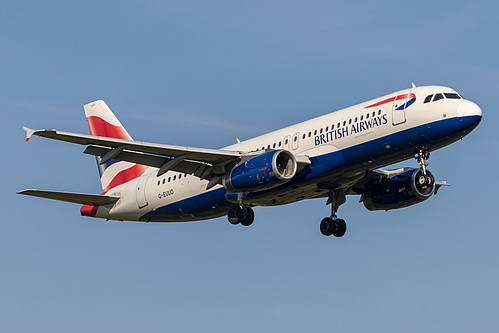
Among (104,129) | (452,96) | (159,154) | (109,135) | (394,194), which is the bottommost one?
(159,154)

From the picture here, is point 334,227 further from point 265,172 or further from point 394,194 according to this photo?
point 265,172

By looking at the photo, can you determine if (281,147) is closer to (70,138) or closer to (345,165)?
(345,165)

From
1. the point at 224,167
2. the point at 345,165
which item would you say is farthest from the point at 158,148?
the point at 345,165

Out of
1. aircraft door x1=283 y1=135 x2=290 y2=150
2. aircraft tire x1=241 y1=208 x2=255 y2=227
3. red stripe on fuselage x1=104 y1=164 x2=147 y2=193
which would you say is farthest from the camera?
red stripe on fuselage x1=104 y1=164 x2=147 y2=193

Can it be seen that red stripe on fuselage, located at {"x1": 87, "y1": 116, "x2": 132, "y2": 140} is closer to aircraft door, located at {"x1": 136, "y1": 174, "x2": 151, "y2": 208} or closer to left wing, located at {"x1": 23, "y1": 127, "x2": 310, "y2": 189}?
aircraft door, located at {"x1": 136, "y1": 174, "x2": 151, "y2": 208}

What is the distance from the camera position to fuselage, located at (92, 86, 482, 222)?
42688mm

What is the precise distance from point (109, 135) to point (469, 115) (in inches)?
919

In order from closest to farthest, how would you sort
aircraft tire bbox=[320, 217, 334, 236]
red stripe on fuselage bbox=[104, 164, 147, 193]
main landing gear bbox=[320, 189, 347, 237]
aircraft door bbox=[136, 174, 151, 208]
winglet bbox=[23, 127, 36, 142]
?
1. winglet bbox=[23, 127, 36, 142]
2. main landing gear bbox=[320, 189, 347, 237]
3. aircraft tire bbox=[320, 217, 334, 236]
4. aircraft door bbox=[136, 174, 151, 208]
5. red stripe on fuselage bbox=[104, 164, 147, 193]

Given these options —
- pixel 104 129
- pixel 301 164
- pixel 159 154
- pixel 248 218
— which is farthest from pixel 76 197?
pixel 301 164

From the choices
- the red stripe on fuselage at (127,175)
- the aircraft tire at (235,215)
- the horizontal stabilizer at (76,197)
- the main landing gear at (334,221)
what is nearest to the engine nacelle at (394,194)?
the main landing gear at (334,221)

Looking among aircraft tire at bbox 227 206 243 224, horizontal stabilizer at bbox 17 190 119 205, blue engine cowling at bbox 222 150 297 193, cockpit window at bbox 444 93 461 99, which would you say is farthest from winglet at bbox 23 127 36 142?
cockpit window at bbox 444 93 461 99

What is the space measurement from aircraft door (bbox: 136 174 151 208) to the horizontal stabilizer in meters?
1.61

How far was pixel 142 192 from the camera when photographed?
171 feet

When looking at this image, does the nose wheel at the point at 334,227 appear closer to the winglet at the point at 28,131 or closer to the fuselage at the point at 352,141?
the fuselage at the point at 352,141
